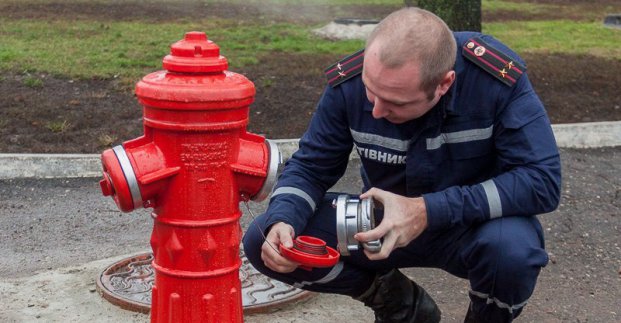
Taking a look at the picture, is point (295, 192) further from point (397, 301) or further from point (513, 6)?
point (513, 6)

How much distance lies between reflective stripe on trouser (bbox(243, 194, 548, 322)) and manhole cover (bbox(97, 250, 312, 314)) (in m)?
0.53

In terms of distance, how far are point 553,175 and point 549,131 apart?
157 millimetres

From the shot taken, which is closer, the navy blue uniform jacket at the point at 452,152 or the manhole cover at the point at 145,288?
the navy blue uniform jacket at the point at 452,152

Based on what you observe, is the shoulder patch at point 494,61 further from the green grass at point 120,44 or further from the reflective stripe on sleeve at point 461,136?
the green grass at point 120,44

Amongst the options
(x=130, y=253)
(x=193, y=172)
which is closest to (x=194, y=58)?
(x=193, y=172)

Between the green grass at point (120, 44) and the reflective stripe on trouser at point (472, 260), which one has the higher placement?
the reflective stripe on trouser at point (472, 260)

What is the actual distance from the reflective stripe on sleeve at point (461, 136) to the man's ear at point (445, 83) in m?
0.19

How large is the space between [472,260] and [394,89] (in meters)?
0.65

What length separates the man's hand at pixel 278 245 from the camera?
2966 mm

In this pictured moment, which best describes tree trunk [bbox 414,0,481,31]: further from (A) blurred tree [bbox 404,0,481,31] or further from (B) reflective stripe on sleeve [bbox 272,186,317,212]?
(B) reflective stripe on sleeve [bbox 272,186,317,212]

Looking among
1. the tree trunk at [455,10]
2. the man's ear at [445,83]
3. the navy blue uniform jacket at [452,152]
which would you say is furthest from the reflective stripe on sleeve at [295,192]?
the tree trunk at [455,10]

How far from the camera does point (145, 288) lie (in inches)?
159

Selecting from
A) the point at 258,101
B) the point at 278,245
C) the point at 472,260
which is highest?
the point at 278,245

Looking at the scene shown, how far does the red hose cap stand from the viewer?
272cm
